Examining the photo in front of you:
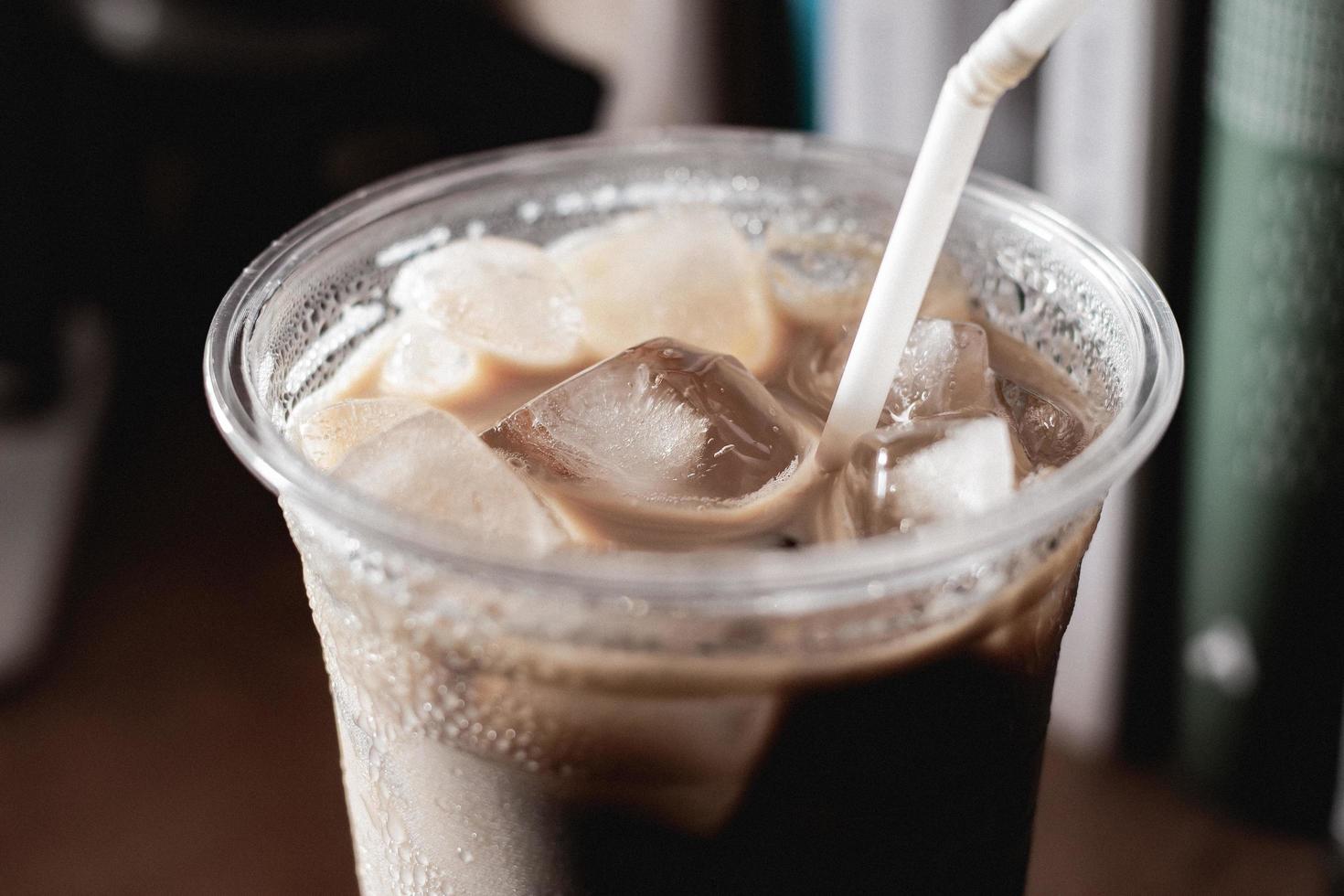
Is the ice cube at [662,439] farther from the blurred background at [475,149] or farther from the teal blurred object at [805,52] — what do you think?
the teal blurred object at [805,52]

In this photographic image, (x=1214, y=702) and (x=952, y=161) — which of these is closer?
(x=952, y=161)

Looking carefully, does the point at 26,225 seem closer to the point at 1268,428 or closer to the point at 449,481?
the point at 1268,428

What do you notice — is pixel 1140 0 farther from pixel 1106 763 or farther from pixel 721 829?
pixel 721 829

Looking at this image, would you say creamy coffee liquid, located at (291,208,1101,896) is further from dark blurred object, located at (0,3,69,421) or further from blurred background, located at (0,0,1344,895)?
dark blurred object, located at (0,3,69,421)

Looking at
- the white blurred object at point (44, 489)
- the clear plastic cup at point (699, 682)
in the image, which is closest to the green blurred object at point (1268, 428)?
the clear plastic cup at point (699, 682)

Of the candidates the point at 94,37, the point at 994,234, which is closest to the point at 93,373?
the point at 94,37

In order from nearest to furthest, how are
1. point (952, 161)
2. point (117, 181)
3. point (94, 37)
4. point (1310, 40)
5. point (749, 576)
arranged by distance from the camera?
point (749, 576)
point (952, 161)
point (1310, 40)
point (94, 37)
point (117, 181)

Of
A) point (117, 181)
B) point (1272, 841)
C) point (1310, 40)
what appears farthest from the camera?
point (117, 181)

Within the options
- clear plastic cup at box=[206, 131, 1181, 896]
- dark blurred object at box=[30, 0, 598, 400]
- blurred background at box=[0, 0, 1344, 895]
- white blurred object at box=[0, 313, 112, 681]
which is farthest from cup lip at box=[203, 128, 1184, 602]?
white blurred object at box=[0, 313, 112, 681]
